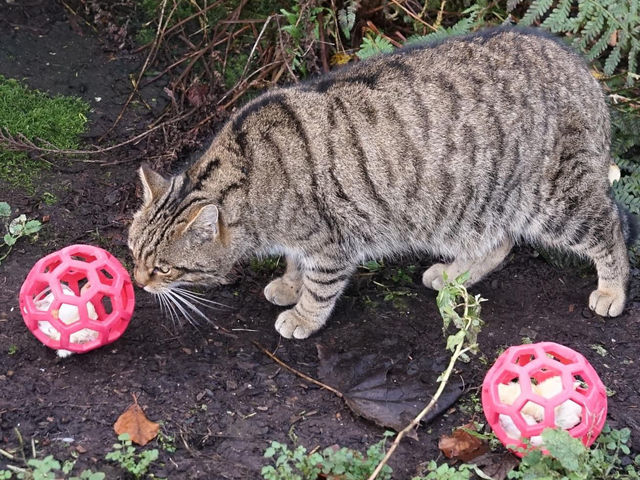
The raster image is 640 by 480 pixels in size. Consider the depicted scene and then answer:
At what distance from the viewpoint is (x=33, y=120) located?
5.27m

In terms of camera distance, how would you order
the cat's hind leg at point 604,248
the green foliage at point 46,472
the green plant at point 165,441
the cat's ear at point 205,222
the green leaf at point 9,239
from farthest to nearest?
the cat's hind leg at point 604,248
the green leaf at point 9,239
the cat's ear at point 205,222
the green plant at point 165,441
the green foliage at point 46,472

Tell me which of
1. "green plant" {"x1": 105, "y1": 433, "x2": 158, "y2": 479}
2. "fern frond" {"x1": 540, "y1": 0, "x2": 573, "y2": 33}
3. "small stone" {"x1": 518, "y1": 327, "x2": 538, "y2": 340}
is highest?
"fern frond" {"x1": 540, "y1": 0, "x2": 573, "y2": 33}

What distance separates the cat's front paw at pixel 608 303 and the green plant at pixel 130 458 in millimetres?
2629

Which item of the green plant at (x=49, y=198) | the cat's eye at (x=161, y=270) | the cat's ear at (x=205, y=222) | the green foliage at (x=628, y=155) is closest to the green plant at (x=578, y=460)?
the cat's ear at (x=205, y=222)

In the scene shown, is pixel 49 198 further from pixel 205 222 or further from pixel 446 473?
pixel 446 473

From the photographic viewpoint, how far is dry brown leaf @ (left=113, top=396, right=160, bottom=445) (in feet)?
10.7

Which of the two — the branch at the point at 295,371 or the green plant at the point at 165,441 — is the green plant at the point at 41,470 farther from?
the branch at the point at 295,371

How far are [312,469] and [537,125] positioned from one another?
223 cm

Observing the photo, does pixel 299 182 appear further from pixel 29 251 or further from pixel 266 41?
pixel 266 41

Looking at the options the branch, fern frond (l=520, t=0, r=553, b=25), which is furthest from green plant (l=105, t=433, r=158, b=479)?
fern frond (l=520, t=0, r=553, b=25)

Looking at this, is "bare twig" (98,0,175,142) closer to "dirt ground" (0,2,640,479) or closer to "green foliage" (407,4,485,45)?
"dirt ground" (0,2,640,479)

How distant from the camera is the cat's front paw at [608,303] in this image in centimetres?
439

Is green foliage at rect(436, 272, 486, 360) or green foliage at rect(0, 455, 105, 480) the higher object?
green foliage at rect(436, 272, 486, 360)

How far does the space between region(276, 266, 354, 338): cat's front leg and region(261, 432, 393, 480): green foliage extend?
112cm
